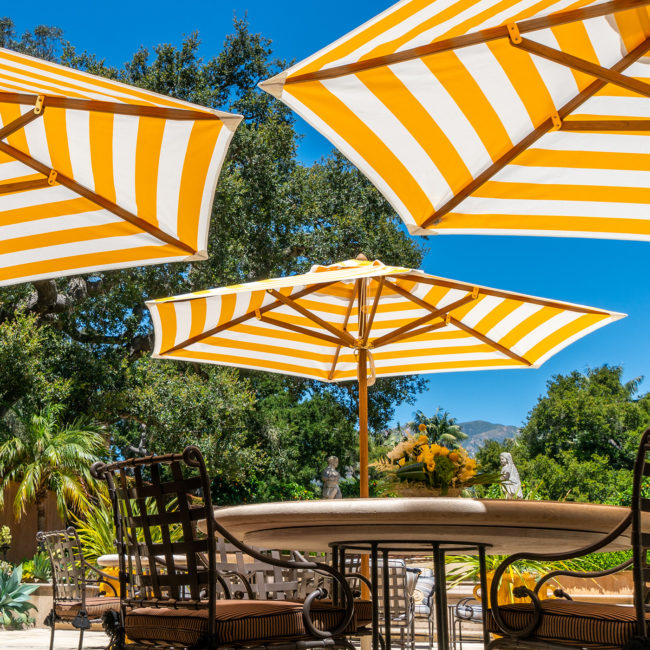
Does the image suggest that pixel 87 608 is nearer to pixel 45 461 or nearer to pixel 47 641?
pixel 47 641

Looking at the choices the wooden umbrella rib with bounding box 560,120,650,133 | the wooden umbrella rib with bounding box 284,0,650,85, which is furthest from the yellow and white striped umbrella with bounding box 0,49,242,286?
the wooden umbrella rib with bounding box 560,120,650,133

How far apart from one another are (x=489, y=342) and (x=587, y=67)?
9.72ft

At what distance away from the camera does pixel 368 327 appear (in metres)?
4.94

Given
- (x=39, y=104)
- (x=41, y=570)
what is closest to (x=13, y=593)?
(x=41, y=570)

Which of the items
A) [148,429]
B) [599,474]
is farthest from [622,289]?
[148,429]

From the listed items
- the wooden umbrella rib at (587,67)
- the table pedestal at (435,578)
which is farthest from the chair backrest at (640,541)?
the wooden umbrella rib at (587,67)

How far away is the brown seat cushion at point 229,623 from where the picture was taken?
179 cm

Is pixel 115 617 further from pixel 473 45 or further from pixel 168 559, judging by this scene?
pixel 473 45

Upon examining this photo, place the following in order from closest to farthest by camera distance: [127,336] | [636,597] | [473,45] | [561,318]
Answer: [636,597]
[473,45]
[561,318]
[127,336]

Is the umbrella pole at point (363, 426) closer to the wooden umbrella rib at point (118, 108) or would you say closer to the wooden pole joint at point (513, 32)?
the wooden umbrella rib at point (118, 108)

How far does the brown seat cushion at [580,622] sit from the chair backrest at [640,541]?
3cm

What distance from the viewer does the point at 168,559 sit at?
6.47 ft

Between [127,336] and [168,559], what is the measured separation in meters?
16.0

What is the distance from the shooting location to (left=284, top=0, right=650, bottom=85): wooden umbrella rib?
7.93 feet
